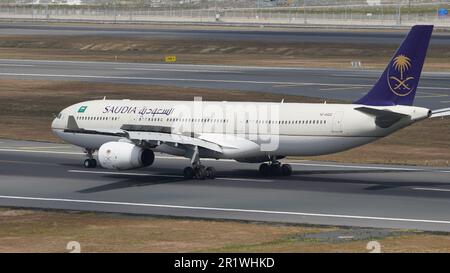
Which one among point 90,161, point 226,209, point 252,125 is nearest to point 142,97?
point 90,161

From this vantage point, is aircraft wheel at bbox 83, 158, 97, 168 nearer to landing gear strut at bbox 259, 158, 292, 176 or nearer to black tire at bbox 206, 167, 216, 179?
black tire at bbox 206, 167, 216, 179

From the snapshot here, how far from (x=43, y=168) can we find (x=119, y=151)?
9.28 metres

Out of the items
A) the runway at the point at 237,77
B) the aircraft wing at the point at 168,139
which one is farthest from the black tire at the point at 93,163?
the runway at the point at 237,77

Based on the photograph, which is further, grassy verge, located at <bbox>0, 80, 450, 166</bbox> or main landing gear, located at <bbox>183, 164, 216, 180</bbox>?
grassy verge, located at <bbox>0, 80, 450, 166</bbox>

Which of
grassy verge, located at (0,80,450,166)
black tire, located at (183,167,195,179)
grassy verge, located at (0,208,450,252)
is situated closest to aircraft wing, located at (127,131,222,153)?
black tire, located at (183,167,195,179)

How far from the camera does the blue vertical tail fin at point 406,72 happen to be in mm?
59375

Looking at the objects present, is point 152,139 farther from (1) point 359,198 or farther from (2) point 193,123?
(1) point 359,198

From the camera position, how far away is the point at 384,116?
58438mm

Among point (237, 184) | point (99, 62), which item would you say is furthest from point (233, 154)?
point (99, 62)

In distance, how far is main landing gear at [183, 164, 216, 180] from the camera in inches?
2499

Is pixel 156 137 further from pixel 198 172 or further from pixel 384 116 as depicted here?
pixel 384 116

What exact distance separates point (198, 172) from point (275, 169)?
4874 mm

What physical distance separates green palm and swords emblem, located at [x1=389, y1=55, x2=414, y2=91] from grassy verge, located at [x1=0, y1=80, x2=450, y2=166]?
12.1m

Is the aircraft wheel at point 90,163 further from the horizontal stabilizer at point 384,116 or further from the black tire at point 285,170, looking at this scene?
the horizontal stabilizer at point 384,116
